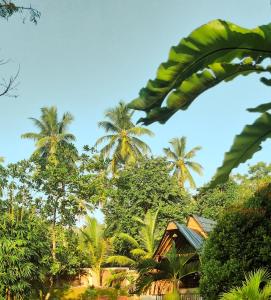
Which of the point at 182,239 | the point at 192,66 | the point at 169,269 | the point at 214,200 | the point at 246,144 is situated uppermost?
the point at 214,200

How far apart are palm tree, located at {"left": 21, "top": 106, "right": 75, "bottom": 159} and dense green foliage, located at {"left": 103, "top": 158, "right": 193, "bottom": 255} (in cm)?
572

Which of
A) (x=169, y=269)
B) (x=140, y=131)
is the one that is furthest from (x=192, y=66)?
(x=140, y=131)

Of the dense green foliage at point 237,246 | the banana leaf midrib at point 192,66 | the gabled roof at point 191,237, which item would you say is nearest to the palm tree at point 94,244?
the gabled roof at point 191,237

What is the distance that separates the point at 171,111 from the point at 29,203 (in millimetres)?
25657

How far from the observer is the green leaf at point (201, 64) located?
2.87 metres

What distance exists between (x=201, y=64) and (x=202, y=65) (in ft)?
0.04

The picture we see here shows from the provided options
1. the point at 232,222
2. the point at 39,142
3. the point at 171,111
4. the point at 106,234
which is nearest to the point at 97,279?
the point at 106,234

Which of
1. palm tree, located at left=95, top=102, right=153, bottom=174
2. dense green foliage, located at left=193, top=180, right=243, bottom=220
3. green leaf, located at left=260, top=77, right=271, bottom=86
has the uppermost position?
palm tree, located at left=95, top=102, right=153, bottom=174

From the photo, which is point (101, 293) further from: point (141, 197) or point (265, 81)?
point (265, 81)

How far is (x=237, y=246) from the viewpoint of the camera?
8.16 meters

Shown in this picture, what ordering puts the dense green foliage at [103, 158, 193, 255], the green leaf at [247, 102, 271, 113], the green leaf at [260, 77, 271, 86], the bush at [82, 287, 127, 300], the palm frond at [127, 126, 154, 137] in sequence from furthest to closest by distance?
the palm frond at [127, 126, 154, 137] → the dense green foliage at [103, 158, 193, 255] → the bush at [82, 287, 127, 300] → the green leaf at [247, 102, 271, 113] → the green leaf at [260, 77, 271, 86]

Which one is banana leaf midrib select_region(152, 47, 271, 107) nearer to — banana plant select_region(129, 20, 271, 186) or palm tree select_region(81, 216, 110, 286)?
banana plant select_region(129, 20, 271, 186)

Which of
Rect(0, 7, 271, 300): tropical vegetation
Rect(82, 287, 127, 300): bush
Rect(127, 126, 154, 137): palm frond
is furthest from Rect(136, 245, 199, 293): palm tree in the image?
Rect(127, 126, 154, 137): palm frond

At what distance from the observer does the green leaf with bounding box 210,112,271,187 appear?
3.59m
